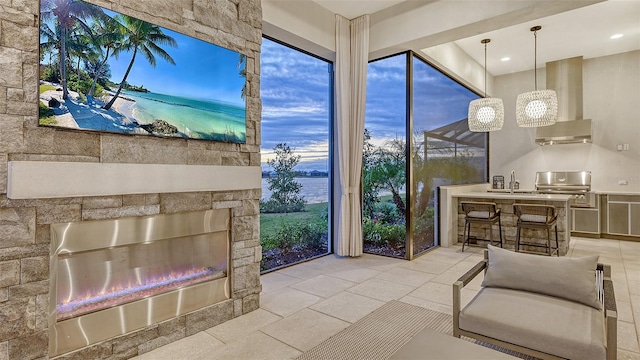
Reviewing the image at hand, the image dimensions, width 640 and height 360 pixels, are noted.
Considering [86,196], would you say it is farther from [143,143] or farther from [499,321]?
[499,321]

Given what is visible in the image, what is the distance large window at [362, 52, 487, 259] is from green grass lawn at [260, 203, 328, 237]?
29.0 inches

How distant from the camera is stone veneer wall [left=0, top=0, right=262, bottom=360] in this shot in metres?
1.83

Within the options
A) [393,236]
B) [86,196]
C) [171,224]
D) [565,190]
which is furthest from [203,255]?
[565,190]

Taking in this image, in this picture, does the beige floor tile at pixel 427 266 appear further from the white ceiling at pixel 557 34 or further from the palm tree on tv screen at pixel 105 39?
the palm tree on tv screen at pixel 105 39

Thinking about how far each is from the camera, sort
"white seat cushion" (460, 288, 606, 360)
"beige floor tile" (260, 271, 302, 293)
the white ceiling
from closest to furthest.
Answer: "white seat cushion" (460, 288, 606, 360)
"beige floor tile" (260, 271, 302, 293)
the white ceiling

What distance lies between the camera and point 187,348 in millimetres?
2371

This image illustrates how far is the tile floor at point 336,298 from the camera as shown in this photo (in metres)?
2.38

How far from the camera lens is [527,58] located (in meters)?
6.64

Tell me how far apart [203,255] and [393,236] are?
3.11 meters

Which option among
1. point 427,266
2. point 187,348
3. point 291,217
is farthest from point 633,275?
point 187,348

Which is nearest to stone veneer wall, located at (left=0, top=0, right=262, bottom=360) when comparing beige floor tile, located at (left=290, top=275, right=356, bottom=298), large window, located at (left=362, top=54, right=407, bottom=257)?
beige floor tile, located at (left=290, top=275, right=356, bottom=298)

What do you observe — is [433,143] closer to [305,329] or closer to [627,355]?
[627,355]

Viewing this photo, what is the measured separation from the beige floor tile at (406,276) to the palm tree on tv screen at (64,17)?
11.4 ft

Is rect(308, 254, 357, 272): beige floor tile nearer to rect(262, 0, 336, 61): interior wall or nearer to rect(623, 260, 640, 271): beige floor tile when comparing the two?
rect(262, 0, 336, 61): interior wall
